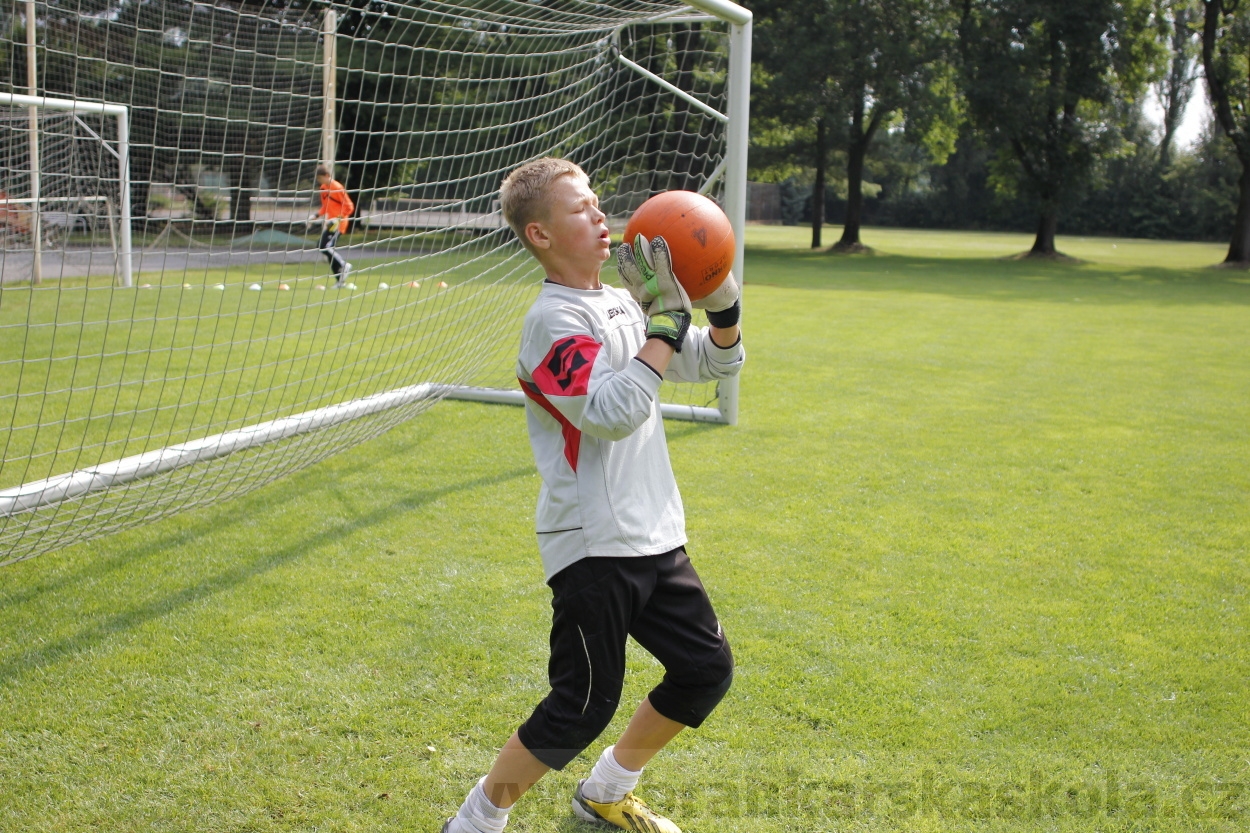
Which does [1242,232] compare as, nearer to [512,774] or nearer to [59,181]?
[59,181]

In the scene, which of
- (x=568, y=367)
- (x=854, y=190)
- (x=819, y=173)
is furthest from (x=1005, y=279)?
(x=568, y=367)

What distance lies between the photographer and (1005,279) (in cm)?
1964

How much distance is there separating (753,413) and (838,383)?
1.41m

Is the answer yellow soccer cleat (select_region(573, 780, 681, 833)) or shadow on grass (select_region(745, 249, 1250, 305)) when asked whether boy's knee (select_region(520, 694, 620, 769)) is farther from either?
shadow on grass (select_region(745, 249, 1250, 305))

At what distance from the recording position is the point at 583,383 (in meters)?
2.05

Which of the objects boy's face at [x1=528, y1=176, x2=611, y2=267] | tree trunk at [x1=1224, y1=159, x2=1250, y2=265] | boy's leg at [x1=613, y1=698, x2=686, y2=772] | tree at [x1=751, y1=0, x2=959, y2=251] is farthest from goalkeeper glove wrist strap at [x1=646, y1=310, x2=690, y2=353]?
tree trunk at [x1=1224, y1=159, x2=1250, y2=265]

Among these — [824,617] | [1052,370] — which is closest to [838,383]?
[1052,370]

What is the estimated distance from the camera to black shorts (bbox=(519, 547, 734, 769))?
2.16 meters

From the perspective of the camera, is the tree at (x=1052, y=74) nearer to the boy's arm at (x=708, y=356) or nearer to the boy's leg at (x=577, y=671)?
the boy's arm at (x=708, y=356)

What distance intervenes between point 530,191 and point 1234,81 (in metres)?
27.0

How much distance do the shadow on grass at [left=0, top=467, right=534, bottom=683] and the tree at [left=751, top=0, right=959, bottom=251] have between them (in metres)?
21.9

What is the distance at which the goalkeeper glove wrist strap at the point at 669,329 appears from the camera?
2123 millimetres

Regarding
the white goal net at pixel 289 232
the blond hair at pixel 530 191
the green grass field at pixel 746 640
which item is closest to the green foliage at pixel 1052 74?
the white goal net at pixel 289 232

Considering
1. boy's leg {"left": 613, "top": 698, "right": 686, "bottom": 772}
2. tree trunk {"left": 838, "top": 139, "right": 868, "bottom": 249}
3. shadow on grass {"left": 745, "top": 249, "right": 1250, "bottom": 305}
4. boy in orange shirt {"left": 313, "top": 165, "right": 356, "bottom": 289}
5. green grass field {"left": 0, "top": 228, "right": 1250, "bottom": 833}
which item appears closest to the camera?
boy's leg {"left": 613, "top": 698, "right": 686, "bottom": 772}
